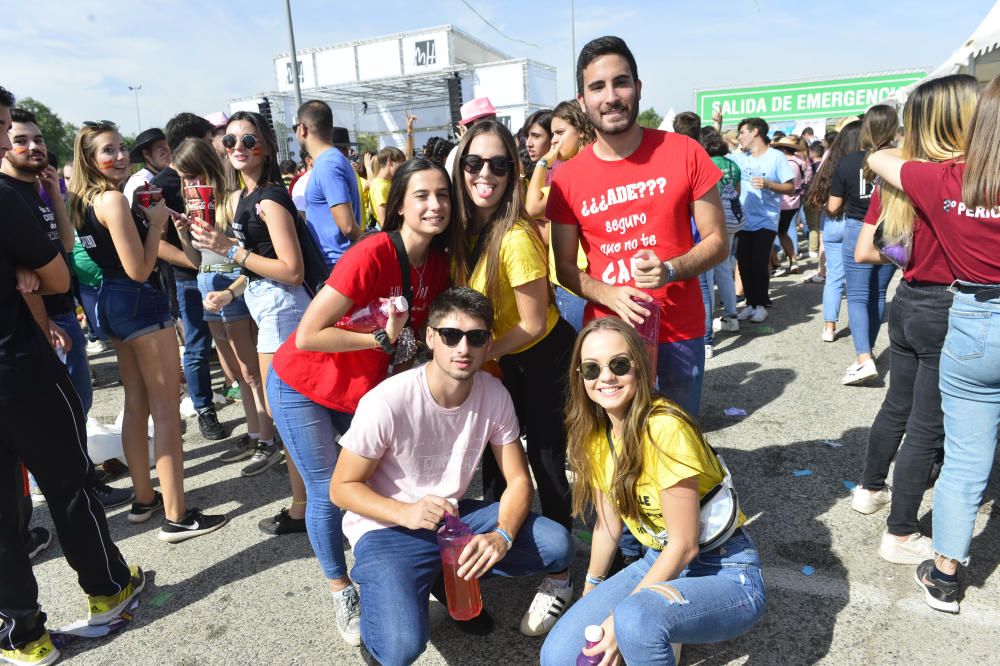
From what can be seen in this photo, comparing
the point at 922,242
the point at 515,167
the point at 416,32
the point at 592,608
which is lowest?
the point at 592,608

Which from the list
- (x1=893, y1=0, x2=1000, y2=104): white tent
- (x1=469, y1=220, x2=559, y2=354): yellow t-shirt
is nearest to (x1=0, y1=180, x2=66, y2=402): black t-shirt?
(x1=469, y1=220, x2=559, y2=354): yellow t-shirt

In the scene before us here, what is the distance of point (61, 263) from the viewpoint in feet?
7.66

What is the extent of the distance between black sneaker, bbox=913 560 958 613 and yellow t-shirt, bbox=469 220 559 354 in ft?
5.67

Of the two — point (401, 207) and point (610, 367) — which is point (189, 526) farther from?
point (610, 367)

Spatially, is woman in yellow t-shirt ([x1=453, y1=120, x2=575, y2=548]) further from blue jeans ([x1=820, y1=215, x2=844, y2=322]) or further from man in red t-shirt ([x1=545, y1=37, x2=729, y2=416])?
blue jeans ([x1=820, y1=215, x2=844, y2=322])

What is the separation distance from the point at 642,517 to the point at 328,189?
8.89ft

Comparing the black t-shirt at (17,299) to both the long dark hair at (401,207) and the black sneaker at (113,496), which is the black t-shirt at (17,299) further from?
the black sneaker at (113,496)

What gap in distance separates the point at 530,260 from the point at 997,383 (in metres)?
1.69

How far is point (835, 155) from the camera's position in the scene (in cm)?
522

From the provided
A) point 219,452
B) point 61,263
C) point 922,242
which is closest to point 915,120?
point 922,242

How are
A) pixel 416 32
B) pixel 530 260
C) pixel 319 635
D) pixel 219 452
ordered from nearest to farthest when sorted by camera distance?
pixel 530 260 < pixel 319 635 < pixel 219 452 < pixel 416 32

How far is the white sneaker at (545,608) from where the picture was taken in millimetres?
2375

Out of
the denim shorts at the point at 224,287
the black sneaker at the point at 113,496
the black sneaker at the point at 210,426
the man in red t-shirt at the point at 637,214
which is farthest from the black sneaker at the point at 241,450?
the man in red t-shirt at the point at 637,214

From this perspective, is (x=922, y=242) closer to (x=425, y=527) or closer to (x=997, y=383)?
(x=997, y=383)
